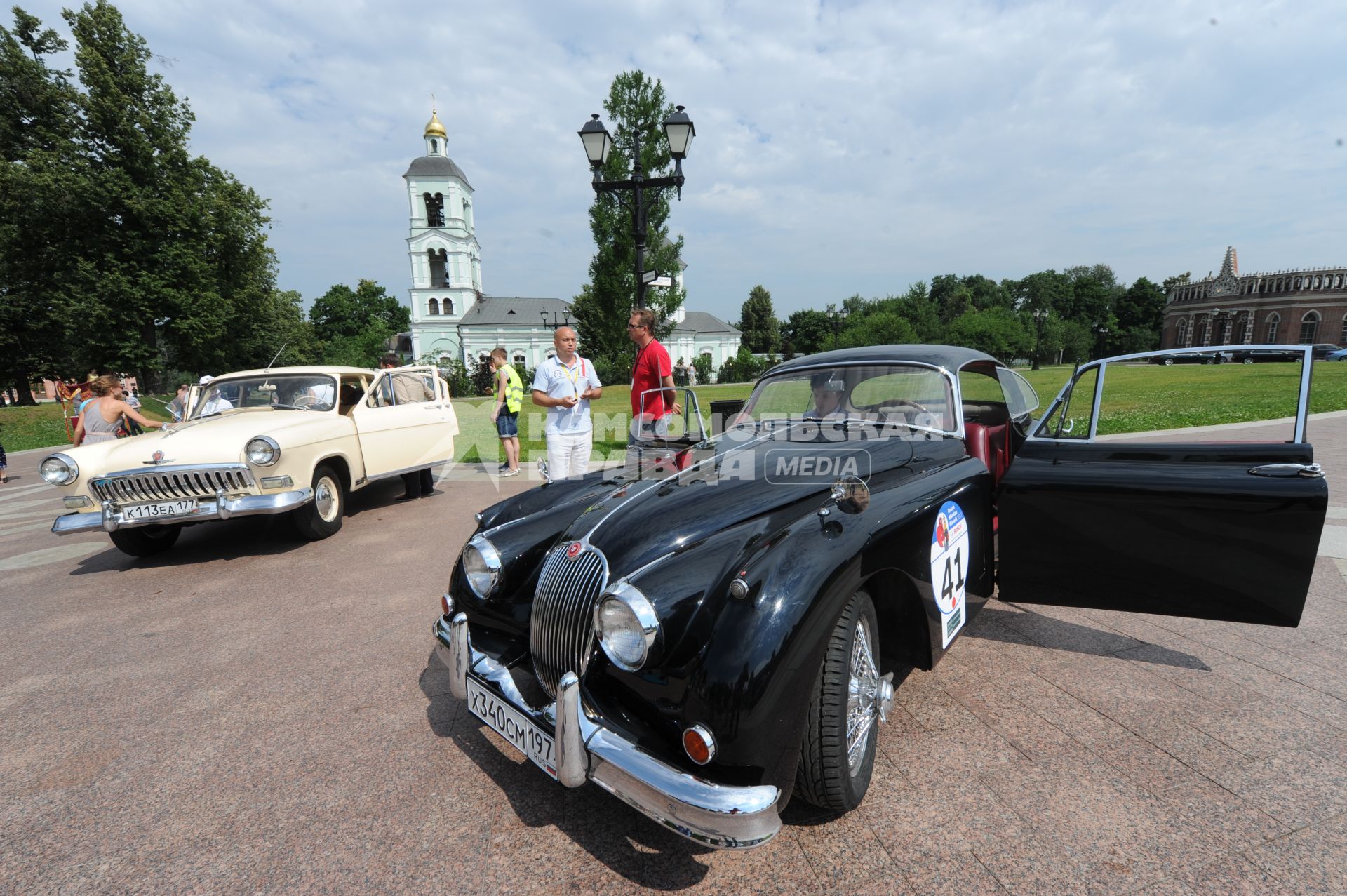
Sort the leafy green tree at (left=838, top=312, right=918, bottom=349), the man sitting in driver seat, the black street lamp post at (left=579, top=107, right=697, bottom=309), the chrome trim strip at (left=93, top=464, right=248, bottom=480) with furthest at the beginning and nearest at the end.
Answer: the leafy green tree at (left=838, top=312, right=918, bottom=349), the black street lamp post at (left=579, top=107, right=697, bottom=309), the chrome trim strip at (left=93, top=464, right=248, bottom=480), the man sitting in driver seat

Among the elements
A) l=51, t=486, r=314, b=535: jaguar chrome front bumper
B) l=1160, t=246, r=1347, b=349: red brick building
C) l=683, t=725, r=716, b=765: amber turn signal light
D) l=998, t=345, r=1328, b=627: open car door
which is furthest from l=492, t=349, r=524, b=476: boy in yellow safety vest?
l=1160, t=246, r=1347, b=349: red brick building

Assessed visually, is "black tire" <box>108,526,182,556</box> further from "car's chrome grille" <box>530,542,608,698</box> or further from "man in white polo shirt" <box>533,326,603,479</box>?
"car's chrome grille" <box>530,542,608,698</box>

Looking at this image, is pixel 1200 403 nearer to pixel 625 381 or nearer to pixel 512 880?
pixel 512 880

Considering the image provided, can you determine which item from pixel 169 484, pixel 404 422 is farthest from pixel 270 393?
pixel 169 484

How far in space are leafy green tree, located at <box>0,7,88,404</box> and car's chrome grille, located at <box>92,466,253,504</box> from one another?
27167 millimetres

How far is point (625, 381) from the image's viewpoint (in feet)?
141

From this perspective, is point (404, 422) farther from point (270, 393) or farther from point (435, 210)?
point (435, 210)

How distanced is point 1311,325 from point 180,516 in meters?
89.9

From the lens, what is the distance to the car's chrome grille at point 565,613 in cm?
212

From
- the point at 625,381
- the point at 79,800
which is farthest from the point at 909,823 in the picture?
the point at 625,381

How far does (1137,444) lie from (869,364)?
1.45 meters

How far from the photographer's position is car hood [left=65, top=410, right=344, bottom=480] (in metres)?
5.14

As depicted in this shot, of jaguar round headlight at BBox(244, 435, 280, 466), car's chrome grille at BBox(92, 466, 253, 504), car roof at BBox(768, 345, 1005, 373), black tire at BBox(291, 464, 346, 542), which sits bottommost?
black tire at BBox(291, 464, 346, 542)

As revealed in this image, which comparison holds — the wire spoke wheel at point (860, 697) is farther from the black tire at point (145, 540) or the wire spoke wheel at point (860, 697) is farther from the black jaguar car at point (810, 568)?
the black tire at point (145, 540)
